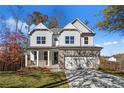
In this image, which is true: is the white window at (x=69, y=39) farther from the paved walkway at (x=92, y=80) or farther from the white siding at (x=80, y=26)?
the paved walkway at (x=92, y=80)

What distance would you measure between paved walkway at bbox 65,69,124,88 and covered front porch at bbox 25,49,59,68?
3.04m

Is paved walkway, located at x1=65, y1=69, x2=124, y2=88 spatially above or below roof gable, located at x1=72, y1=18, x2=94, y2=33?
below

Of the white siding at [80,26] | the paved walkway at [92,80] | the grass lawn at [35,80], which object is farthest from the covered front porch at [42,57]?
the paved walkway at [92,80]

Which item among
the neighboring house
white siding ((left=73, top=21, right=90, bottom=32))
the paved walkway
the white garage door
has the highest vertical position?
white siding ((left=73, top=21, right=90, bottom=32))

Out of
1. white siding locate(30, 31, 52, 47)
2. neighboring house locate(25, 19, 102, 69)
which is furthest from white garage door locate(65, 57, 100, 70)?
white siding locate(30, 31, 52, 47)

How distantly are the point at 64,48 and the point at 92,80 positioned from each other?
6.87 m

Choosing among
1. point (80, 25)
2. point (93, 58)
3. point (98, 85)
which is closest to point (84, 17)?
point (80, 25)

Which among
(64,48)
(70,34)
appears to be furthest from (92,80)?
(70,34)

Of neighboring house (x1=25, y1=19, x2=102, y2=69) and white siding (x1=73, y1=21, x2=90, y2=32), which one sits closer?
neighboring house (x1=25, y1=19, x2=102, y2=69)

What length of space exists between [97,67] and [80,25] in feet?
12.1

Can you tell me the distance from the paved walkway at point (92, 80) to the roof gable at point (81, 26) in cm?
402

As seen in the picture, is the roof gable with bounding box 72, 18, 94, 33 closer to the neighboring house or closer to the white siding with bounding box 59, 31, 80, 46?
the neighboring house

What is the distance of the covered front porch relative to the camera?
30.9 metres
